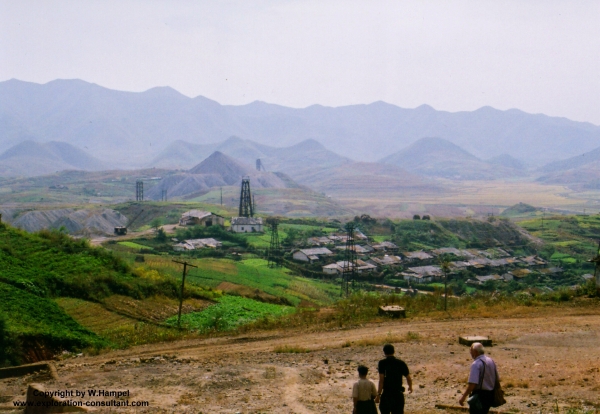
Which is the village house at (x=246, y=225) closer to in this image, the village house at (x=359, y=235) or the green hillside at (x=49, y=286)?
the village house at (x=359, y=235)

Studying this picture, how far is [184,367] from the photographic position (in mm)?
12359

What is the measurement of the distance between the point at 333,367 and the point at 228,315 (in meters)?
9.44

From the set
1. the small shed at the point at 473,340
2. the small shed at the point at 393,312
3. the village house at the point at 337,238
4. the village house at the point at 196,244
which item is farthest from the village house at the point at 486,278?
the small shed at the point at 473,340

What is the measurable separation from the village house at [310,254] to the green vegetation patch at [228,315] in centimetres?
2373

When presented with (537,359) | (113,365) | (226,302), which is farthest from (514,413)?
(226,302)

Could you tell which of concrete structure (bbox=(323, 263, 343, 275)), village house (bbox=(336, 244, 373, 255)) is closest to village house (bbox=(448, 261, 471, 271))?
village house (bbox=(336, 244, 373, 255))

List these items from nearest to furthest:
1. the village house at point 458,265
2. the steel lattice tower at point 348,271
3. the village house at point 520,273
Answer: the steel lattice tower at point 348,271 → the village house at point 520,273 → the village house at point 458,265

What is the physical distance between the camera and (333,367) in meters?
12.1

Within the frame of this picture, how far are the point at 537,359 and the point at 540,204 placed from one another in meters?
119

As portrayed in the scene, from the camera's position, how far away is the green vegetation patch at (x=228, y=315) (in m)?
18.0

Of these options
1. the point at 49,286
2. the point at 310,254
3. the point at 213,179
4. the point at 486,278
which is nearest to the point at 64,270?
the point at 49,286

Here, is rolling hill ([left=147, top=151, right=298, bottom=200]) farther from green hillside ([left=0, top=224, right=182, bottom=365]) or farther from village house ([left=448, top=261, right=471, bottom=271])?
green hillside ([left=0, top=224, right=182, bottom=365])

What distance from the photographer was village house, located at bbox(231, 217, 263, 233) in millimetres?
60981

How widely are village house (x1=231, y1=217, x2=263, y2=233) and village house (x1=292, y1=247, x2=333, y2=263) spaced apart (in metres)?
11.0
